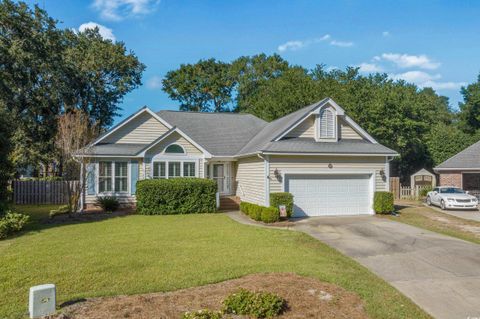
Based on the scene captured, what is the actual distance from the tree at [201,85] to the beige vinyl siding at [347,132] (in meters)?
Answer: 28.5

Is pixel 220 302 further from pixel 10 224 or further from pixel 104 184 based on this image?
pixel 104 184

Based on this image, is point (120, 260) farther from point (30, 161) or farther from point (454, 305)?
point (30, 161)

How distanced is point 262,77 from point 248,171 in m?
30.7

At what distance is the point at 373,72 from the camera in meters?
36.6

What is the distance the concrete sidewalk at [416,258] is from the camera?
634 cm

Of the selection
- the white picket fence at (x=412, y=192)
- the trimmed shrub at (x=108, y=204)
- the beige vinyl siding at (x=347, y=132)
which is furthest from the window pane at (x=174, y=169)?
the white picket fence at (x=412, y=192)

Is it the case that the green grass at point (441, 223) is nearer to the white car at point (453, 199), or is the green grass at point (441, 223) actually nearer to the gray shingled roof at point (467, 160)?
the white car at point (453, 199)

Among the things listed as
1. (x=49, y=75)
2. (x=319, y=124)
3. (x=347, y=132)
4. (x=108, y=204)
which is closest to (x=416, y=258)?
(x=319, y=124)

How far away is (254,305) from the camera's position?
5.30m

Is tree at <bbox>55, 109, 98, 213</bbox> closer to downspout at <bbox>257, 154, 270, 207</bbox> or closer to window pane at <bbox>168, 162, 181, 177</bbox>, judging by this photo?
window pane at <bbox>168, 162, 181, 177</bbox>

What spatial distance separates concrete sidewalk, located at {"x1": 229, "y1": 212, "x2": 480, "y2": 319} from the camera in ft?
20.8

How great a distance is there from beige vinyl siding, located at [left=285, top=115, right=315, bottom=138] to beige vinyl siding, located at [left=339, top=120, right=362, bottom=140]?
1791 millimetres

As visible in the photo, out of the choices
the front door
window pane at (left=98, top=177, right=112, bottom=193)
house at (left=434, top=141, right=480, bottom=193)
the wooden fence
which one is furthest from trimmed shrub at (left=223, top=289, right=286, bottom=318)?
house at (left=434, top=141, right=480, bottom=193)

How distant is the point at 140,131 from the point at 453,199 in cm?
1944
